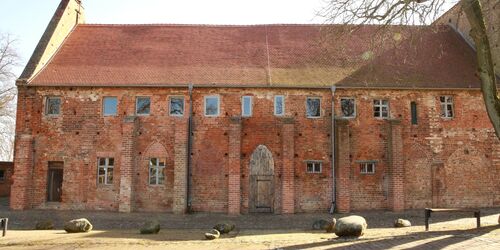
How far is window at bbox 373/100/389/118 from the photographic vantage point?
23.1 m

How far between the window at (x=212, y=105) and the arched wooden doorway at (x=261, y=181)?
280 centimetres

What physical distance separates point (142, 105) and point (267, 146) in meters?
6.54

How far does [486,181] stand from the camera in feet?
74.8

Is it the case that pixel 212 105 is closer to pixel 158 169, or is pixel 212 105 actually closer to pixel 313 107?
pixel 158 169

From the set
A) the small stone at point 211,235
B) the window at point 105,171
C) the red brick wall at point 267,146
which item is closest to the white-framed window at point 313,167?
the red brick wall at point 267,146

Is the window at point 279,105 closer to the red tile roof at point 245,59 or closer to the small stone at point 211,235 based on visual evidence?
the red tile roof at point 245,59

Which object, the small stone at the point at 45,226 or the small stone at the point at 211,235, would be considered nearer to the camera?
the small stone at the point at 211,235

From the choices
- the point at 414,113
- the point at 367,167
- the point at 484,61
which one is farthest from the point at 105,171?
the point at 484,61

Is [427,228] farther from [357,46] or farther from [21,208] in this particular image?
[21,208]

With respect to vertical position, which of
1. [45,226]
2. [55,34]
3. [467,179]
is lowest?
[45,226]

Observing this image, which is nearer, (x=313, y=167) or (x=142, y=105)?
(x=313, y=167)

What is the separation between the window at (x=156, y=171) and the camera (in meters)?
22.4

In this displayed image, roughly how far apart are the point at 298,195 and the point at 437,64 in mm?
10340

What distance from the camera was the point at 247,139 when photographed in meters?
22.6
